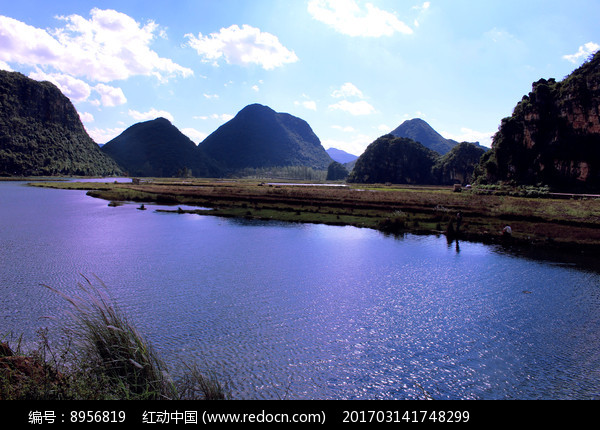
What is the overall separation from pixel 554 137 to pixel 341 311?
113176 mm

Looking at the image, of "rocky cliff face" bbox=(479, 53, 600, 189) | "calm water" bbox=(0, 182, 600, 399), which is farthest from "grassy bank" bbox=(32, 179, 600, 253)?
"rocky cliff face" bbox=(479, 53, 600, 189)

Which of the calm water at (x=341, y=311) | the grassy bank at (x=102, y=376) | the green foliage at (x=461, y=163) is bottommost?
the calm water at (x=341, y=311)

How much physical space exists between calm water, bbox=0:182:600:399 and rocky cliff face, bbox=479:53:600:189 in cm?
8201

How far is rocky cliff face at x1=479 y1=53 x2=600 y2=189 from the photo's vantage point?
3639 inches

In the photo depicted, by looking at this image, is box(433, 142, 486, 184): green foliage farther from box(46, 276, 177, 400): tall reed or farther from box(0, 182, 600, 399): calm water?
box(46, 276, 177, 400): tall reed

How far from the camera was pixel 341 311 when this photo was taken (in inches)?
674

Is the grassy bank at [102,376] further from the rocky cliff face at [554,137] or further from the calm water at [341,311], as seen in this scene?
the rocky cliff face at [554,137]

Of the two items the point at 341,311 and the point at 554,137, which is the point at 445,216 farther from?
the point at 554,137

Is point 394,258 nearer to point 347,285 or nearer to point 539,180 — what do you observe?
point 347,285

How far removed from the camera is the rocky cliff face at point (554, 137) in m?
92.4

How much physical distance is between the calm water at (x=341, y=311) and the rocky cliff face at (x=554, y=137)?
8201cm

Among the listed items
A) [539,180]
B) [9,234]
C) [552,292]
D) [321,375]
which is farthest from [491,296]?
[539,180]

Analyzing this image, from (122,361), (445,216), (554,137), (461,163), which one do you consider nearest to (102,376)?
(122,361)

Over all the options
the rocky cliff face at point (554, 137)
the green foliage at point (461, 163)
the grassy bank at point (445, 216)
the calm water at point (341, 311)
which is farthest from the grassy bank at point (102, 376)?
the green foliage at point (461, 163)
